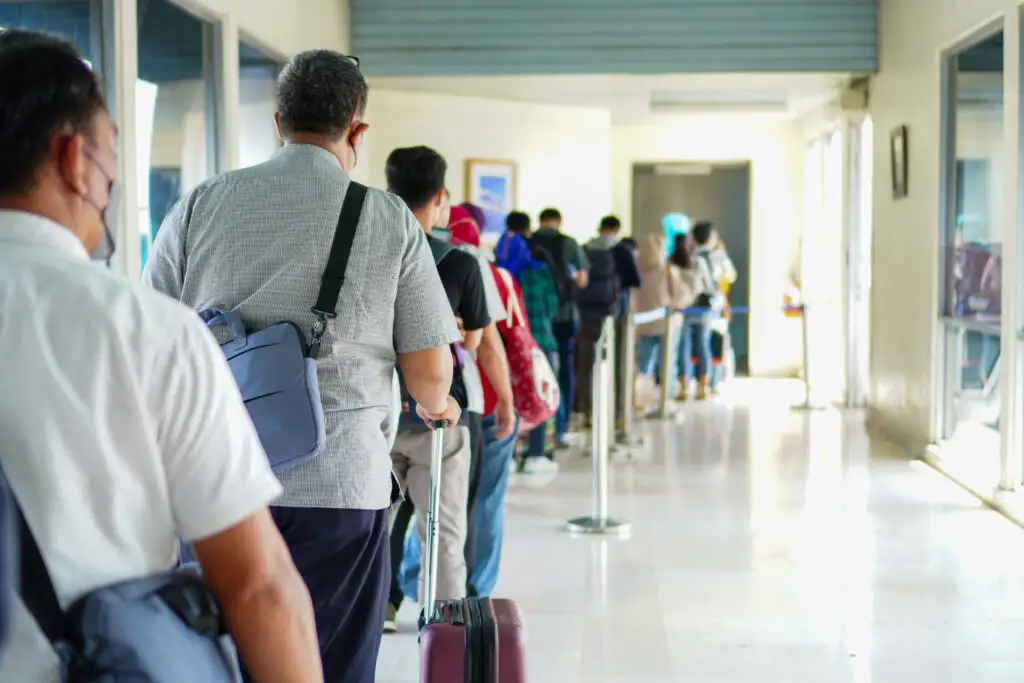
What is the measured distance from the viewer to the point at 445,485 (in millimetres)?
3814

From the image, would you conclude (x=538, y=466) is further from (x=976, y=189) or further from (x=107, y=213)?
(x=107, y=213)

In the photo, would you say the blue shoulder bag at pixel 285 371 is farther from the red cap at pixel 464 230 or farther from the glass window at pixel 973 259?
the glass window at pixel 973 259

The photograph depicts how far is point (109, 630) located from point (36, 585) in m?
0.07

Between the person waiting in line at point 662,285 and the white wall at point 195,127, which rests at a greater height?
the white wall at point 195,127

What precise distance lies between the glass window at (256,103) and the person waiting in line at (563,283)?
189cm

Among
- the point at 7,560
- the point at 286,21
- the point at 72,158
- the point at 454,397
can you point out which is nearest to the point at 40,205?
the point at 72,158

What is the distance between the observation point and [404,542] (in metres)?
4.30

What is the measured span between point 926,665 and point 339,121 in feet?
8.79

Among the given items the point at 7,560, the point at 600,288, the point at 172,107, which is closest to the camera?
the point at 7,560

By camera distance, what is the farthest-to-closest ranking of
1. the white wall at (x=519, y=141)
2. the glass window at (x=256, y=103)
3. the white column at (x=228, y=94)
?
the white wall at (x=519, y=141)
the glass window at (x=256, y=103)
the white column at (x=228, y=94)

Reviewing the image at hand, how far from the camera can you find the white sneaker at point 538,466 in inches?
310

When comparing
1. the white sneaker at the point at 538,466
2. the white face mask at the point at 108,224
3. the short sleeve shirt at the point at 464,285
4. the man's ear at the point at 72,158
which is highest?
the man's ear at the point at 72,158

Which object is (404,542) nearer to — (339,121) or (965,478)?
(339,121)

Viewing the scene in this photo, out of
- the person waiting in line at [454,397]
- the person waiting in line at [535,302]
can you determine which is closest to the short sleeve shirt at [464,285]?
the person waiting in line at [454,397]
